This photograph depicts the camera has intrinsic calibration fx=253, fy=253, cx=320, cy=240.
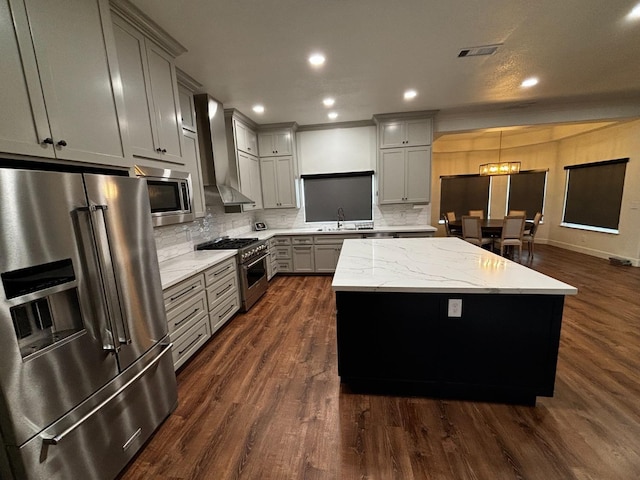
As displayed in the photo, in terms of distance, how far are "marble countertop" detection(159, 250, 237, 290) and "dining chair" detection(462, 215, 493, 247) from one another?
14.5 feet

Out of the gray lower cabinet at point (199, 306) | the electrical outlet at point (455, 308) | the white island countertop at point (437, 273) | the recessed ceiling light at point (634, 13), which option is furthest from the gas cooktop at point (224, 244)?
the recessed ceiling light at point (634, 13)

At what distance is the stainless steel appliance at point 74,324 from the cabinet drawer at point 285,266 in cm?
322

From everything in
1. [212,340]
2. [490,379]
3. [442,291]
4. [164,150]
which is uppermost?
[164,150]

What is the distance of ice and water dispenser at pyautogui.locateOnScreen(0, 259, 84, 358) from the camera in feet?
3.31

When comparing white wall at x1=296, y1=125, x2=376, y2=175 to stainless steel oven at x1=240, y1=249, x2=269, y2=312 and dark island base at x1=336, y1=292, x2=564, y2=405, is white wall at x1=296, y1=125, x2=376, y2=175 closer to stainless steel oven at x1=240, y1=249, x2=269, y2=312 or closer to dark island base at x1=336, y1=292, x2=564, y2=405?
stainless steel oven at x1=240, y1=249, x2=269, y2=312

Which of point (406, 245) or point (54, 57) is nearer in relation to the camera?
point (54, 57)

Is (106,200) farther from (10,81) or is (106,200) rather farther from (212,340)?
(212,340)

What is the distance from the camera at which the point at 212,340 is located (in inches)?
110

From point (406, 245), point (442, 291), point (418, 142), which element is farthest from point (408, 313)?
point (418, 142)

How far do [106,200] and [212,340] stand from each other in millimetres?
1958

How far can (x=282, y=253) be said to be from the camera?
4824 mm

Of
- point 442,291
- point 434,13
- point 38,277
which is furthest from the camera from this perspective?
point 434,13

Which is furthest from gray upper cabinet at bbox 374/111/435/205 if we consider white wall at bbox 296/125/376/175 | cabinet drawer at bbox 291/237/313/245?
cabinet drawer at bbox 291/237/313/245

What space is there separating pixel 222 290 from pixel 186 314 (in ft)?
2.12
